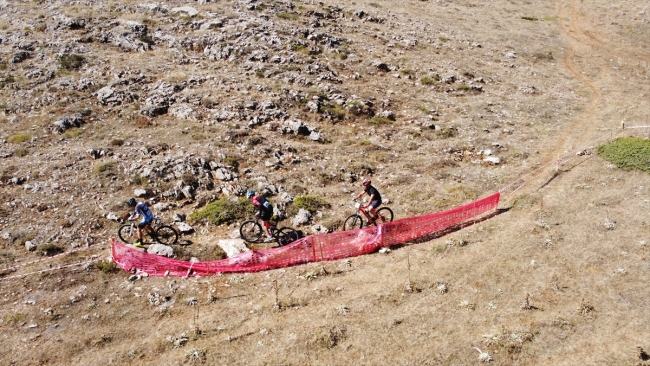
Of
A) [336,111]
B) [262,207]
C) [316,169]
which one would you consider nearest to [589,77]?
[336,111]

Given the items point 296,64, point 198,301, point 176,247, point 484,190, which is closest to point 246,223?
point 176,247

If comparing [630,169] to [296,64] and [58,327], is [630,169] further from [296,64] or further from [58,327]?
[58,327]

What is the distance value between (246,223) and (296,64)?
1985 centimetres

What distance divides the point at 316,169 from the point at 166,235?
9.24 meters

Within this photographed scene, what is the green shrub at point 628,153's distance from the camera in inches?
929

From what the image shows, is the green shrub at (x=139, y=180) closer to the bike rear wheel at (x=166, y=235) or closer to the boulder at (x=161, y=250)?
the bike rear wheel at (x=166, y=235)

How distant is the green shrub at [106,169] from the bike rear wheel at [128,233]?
501 cm

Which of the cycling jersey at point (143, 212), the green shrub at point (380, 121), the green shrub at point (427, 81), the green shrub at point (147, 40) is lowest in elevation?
the green shrub at point (380, 121)

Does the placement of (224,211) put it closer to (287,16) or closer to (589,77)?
(287,16)

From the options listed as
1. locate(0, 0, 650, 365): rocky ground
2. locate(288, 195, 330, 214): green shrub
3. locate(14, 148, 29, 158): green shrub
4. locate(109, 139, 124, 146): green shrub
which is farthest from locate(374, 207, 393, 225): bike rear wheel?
locate(14, 148, 29, 158): green shrub

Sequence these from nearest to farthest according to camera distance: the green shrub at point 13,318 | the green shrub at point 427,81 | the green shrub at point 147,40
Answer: the green shrub at point 13,318
the green shrub at point 427,81
the green shrub at point 147,40

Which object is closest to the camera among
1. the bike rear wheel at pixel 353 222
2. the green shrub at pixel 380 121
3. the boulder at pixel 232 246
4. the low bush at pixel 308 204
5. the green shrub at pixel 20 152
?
the boulder at pixel 232 246

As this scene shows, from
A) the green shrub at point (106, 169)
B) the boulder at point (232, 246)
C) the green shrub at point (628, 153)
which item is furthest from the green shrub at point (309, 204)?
the green shrub at point (628, 153)

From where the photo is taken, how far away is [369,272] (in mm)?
17031
